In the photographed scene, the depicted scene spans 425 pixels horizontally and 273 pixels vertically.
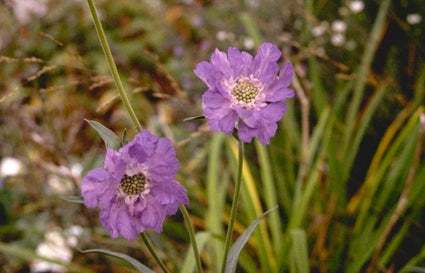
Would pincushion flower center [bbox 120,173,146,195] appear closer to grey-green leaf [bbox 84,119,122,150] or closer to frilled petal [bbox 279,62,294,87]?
grey-green leaf [bbox 84,119,122,150]

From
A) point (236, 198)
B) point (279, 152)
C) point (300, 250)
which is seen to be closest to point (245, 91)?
point (236, 198)

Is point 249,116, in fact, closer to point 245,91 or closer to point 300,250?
point 245,91

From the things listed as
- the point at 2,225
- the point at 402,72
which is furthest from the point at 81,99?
the point at 402,72

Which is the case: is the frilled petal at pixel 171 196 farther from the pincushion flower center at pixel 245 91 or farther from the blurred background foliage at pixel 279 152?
the blurred background foliage at pixel 279 152

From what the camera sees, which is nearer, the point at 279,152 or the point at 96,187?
the point at 96,187

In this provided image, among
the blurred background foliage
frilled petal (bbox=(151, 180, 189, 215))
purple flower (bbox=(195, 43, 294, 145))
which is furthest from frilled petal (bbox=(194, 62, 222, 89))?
the blurred background foliage

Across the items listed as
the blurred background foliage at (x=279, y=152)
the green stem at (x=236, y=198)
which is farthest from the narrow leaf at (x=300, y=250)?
the green stem at (x=236, y=198)

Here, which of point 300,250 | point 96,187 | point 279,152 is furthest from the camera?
point 279,152
